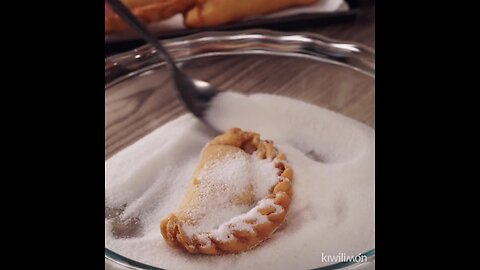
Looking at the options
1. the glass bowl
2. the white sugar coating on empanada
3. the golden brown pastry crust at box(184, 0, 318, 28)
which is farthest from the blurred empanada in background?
the white sugar coating on empanada

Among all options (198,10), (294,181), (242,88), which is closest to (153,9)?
(198,10)

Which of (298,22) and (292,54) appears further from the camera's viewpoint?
(298,22)

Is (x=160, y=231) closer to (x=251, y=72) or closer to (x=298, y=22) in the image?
(x=251, y=72)

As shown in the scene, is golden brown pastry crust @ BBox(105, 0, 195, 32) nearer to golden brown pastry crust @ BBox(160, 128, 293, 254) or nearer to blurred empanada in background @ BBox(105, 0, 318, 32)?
blurred empanada in background @ BBox(105, 0, 318, 32)

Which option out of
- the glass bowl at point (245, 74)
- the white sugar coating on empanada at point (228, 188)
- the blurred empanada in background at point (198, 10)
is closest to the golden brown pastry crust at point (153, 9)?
the blurred empanada in background at point (198, 10)

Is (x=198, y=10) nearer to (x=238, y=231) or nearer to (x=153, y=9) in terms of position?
(x=153, y=9)

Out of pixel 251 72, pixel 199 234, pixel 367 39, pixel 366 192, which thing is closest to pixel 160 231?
pixel 199 234
